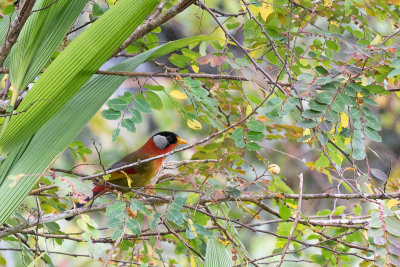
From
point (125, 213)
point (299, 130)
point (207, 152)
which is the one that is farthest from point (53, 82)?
point (299, 130)

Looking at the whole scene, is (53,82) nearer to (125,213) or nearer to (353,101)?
(125,213)

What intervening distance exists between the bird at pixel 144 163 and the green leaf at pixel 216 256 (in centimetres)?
93

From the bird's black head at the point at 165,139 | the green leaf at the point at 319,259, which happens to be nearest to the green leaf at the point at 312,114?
the green leaf at the point at 319,259

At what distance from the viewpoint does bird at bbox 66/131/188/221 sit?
8.17 feet

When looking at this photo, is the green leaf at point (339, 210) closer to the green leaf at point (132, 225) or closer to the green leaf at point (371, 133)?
the green leaf at point (371, 133)

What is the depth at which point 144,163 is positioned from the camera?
2.52m

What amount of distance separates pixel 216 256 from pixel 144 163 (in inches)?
44.8

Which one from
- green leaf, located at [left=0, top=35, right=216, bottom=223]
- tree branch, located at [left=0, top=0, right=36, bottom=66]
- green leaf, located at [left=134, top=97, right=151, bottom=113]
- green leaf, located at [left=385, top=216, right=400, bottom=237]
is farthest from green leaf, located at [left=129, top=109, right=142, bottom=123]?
green leaf, located at [left=385, top=216, right=400, bottom=237]

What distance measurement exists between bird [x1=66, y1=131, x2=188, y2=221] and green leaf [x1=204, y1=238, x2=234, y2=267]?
3.05 feet

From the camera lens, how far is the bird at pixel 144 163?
2491 mm

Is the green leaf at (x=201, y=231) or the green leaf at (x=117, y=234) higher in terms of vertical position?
the green leaf at (x=117, y=234)

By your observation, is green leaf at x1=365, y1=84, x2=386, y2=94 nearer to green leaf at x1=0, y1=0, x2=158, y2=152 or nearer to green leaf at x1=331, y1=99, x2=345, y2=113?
green leaf at x1=331, y1=99, x2=345, y2=113

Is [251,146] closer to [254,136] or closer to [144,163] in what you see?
[254,136]

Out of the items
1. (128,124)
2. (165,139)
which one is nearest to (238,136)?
(128,124)
